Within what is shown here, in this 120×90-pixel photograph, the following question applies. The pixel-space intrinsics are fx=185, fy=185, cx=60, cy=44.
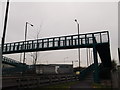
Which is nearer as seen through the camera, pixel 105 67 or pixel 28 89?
pixel 28 89

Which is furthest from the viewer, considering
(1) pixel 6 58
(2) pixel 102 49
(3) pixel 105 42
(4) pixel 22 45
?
(1) pixel 6 58

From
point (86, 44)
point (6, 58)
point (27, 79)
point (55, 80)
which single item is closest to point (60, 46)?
point (86, 44)

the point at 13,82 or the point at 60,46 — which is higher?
the point at 60,46

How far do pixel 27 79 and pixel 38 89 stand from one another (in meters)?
1.22

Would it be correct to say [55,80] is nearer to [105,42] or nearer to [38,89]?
[38,89]

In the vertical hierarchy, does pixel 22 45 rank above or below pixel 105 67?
above

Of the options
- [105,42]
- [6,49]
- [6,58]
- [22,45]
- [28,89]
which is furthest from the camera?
[6,58]

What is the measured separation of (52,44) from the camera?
103 feet

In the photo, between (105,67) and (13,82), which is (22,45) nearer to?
(105,67)

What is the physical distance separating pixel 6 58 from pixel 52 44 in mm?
21354

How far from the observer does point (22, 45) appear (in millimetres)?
34688

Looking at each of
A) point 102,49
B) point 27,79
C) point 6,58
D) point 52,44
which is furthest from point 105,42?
point 6,58

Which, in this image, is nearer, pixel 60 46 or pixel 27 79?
pixel 27 79

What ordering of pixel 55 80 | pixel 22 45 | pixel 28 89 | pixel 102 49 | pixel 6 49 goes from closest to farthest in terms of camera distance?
pixel 28 89 → pixel 55 80 → pixel 102 49 → pixel 22 45 → pixel 6 49
